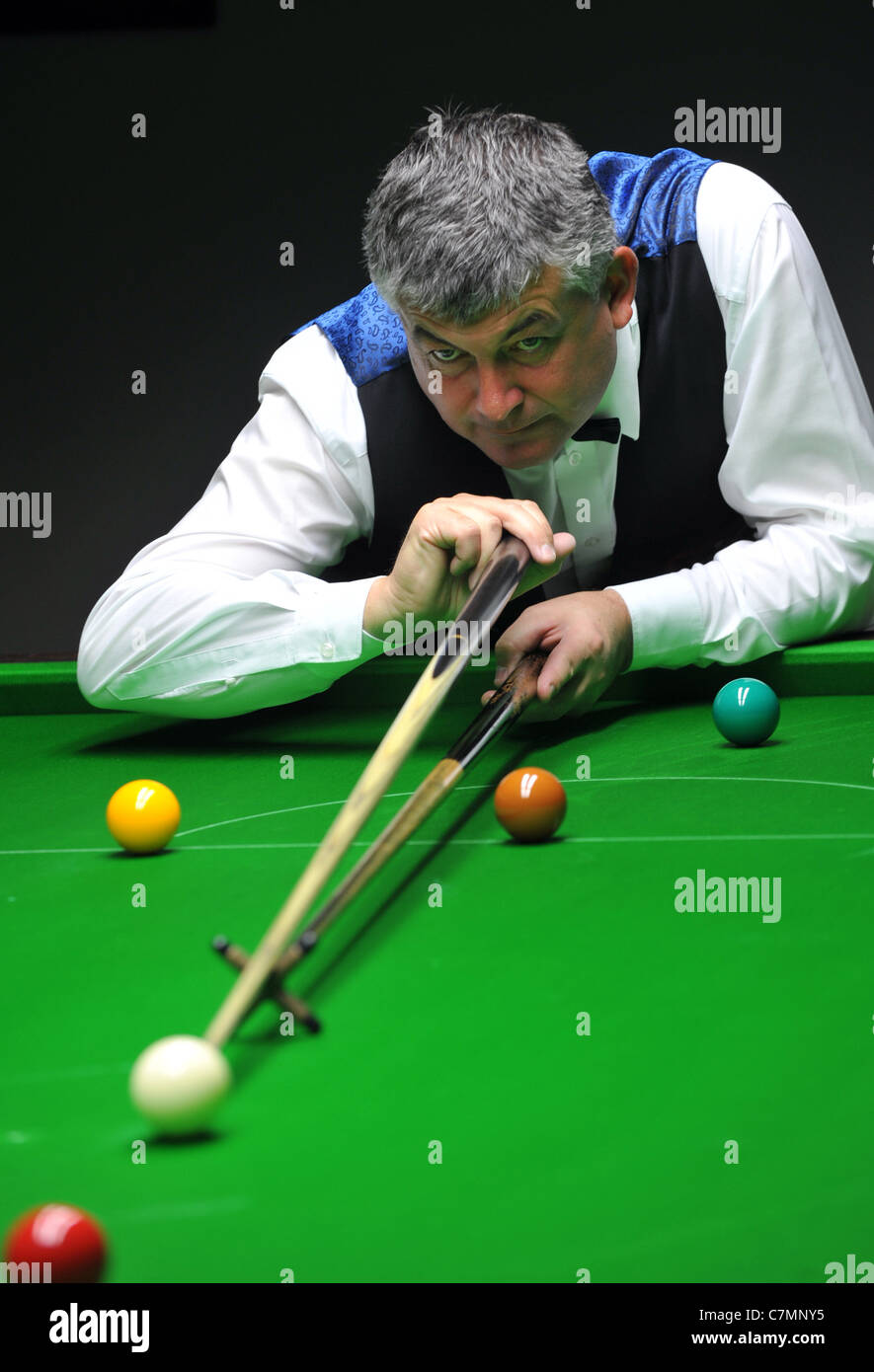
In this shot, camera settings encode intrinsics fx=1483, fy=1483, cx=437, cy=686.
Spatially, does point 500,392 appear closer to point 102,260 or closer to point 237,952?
point 237,952

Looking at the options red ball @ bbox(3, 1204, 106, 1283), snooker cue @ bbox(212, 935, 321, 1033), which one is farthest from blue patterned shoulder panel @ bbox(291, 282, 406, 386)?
red ball @ bbox(3, 1204, 106, 1283)

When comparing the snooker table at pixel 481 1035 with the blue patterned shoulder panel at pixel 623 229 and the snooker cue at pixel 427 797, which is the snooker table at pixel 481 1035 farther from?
the blue patterned shoulder panel at pixel 623 229

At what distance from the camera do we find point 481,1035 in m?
1.11

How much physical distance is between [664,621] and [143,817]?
39.6 inches

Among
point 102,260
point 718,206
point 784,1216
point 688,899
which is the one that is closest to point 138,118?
point 102,260

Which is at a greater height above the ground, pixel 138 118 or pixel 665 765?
pixel 138 118

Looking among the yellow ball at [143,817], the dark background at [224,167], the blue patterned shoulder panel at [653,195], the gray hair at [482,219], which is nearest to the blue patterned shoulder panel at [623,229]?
the blue patterned shoulder panel at [653,195]

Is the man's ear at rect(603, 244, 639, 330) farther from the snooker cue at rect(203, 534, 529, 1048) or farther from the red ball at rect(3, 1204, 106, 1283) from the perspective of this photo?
the red ball at rect(3, 1204, 106, 1283)

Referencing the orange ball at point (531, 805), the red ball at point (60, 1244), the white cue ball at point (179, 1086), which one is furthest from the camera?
the orange ball at point (531, 805)

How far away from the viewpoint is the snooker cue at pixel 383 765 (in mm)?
1124

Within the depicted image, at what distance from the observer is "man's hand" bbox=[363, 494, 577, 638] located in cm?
209

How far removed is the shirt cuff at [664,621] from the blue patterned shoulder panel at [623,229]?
24.1 inches

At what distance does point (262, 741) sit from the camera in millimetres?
2449

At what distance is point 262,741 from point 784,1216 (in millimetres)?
1704
